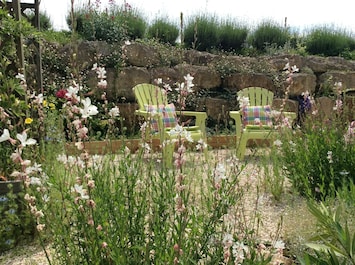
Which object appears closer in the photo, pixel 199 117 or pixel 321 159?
pixel 321 159

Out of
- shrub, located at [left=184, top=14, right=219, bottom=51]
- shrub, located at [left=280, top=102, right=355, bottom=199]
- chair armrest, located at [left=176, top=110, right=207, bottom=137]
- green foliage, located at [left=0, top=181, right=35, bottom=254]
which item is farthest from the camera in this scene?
shrub, located at [left=184, top=14, right=219, bottom=51]

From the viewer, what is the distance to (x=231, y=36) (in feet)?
28.8

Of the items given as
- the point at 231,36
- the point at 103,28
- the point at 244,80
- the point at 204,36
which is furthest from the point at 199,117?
the point at 231,36

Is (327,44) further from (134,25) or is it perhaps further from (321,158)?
(321,158)

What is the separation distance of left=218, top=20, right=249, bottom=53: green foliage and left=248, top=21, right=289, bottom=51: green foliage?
292mm

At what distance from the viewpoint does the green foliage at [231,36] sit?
873 centimetres

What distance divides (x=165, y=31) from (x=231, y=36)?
1.41 metres

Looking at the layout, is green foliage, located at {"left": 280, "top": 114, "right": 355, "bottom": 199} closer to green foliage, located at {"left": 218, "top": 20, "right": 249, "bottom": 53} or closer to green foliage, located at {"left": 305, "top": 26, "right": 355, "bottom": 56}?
green foliage, located at {"left": 218, "top": 20, "right": 249, "bottom": 53}

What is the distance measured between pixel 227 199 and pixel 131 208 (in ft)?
1.31

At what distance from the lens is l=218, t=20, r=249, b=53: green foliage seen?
8734 millimetres

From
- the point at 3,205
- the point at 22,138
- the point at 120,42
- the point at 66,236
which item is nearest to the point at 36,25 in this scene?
the point at 3,205

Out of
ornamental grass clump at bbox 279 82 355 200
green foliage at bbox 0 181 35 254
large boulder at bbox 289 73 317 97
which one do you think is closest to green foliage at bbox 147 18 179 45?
large boulder at bbox 289 73 317 97

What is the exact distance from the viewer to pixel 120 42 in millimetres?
7246

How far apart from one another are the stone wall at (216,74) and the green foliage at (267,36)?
1131 millimetres
